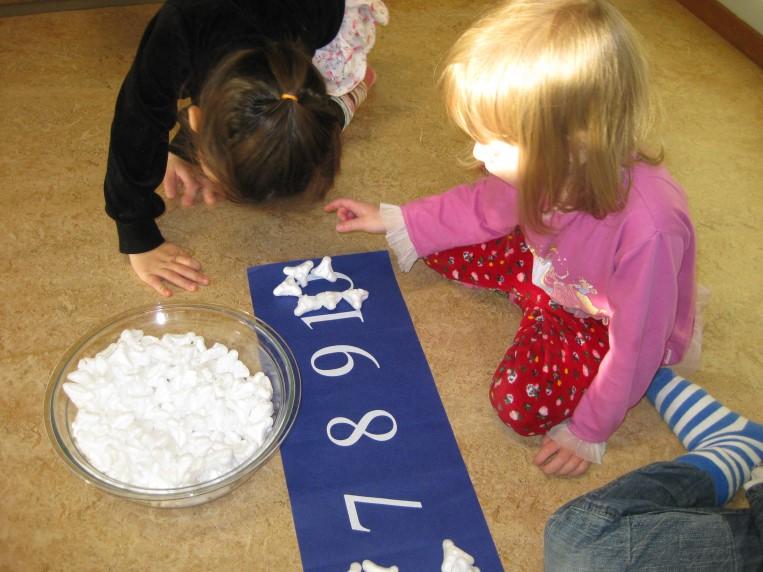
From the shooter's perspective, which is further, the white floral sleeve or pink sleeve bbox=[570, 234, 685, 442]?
the white floral sleeve

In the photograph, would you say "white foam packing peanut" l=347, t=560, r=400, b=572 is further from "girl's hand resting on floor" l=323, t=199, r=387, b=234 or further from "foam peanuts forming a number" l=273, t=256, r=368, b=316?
"girl's hand resting on floor" l=323, t=199, r=387, b=234

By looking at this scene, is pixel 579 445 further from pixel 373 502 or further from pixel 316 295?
pixel 316 295

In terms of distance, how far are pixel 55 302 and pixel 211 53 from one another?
0.43 m

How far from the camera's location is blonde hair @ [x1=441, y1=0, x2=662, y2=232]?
0.81m

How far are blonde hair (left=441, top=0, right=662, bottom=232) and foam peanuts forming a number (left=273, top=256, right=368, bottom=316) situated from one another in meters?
0.35

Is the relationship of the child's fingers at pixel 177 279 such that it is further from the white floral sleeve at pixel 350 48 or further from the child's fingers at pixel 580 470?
the child's fingers at pixel 580 470

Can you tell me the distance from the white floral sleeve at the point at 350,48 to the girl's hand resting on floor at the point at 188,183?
0.25m

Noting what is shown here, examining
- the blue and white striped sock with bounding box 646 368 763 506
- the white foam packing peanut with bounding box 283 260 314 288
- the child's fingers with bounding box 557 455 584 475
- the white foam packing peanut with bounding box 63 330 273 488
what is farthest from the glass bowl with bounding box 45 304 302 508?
the blue and white striped sock with bounding box 646 368 763 506

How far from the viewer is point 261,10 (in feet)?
3.48

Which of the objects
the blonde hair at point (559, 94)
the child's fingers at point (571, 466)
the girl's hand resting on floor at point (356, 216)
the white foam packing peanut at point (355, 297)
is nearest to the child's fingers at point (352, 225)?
the girl's hand resting on floor at point (356, 216)

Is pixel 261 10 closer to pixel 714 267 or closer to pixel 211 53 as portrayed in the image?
pixel 211 53

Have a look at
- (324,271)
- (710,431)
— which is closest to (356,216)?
(324,271)

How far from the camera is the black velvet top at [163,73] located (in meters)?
1.00

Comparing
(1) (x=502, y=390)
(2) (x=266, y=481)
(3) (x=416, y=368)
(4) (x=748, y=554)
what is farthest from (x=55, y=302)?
(4) (x=748, y=554)
